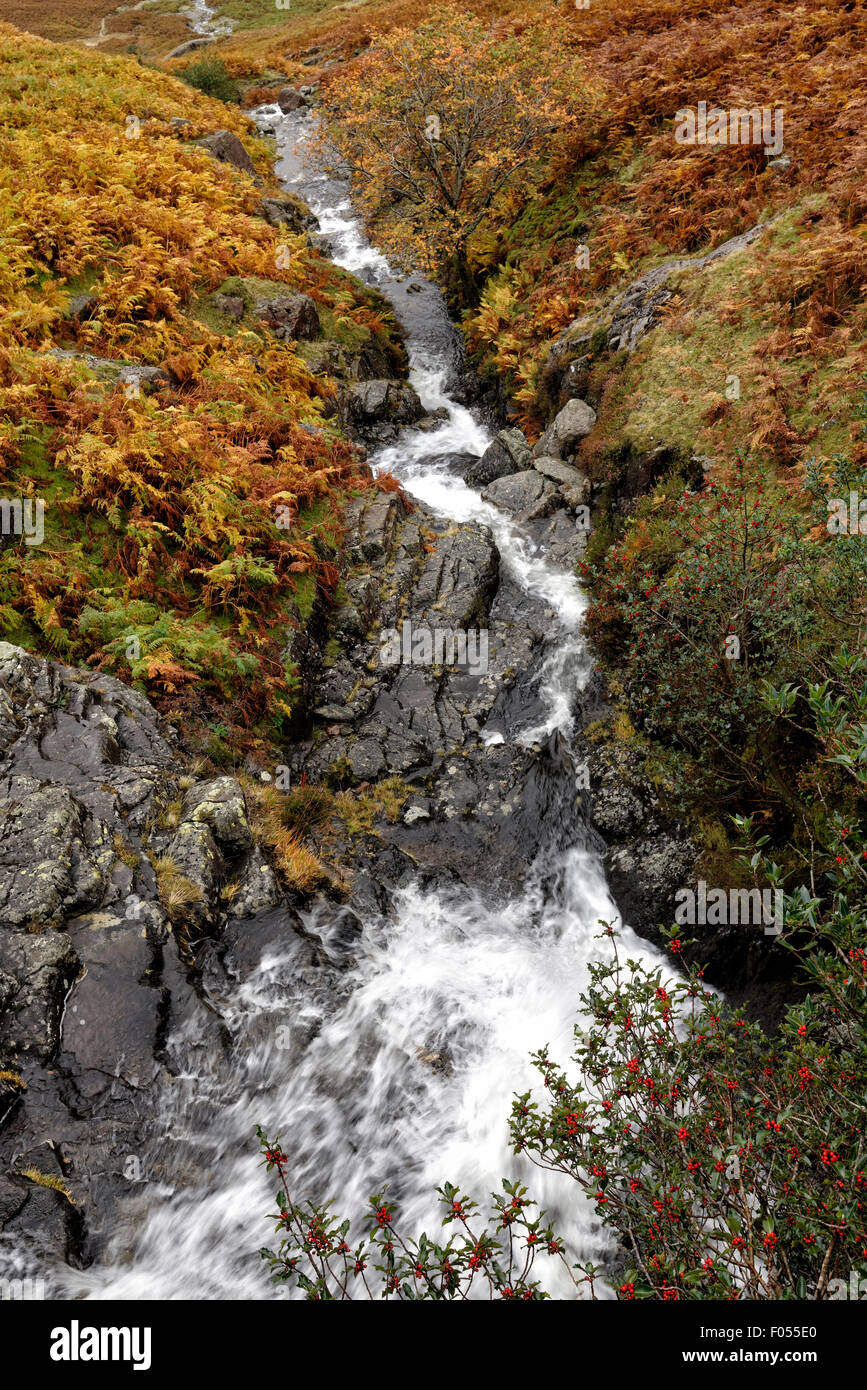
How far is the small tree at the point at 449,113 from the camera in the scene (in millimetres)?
16781

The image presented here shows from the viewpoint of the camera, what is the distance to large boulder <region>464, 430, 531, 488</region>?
1595 cm

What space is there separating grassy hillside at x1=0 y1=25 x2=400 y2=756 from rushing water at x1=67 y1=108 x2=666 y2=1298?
12.8 feet

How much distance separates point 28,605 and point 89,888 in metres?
4.64

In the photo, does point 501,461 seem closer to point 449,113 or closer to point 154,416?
point 154,416

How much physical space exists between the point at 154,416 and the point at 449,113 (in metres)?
12.8

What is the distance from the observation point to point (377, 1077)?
7016 millimetres

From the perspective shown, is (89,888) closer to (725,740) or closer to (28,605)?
(28,605)

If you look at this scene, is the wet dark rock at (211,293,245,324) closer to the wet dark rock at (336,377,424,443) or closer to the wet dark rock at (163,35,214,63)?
the wet dark rock at (336,377,424,443)

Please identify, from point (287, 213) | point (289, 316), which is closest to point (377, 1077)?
point (289, 316)

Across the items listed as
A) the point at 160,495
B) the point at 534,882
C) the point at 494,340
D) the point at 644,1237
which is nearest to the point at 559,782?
the point at 534,882

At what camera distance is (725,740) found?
8.39 metres

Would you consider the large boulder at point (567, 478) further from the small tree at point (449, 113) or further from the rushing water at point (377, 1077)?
the small tree at point (449, 113)

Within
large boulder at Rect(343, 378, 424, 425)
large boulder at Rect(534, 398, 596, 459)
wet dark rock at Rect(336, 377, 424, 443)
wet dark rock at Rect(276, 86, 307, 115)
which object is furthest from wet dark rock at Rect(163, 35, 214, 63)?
large boulder at Rect(534, 398, 596, 459)

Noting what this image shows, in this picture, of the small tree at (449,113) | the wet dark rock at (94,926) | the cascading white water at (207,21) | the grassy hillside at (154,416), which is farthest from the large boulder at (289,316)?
the cascading white water at (207,21)
